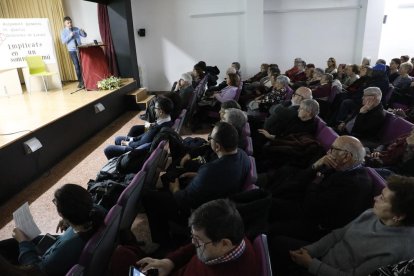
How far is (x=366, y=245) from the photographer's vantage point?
4.54ft

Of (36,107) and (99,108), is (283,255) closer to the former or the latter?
(99,108)

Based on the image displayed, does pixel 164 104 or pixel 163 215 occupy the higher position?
pixel 164 104

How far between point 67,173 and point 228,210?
315 cm

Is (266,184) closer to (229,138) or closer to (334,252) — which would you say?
(229,138)

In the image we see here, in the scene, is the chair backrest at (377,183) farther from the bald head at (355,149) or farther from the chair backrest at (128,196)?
the chair backrest at (128,196)

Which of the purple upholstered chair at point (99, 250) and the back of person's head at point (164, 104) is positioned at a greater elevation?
the back of person's head at point (164, 104)

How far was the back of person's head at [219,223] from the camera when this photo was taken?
3.77ft

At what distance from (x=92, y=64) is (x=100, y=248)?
5.61 metres

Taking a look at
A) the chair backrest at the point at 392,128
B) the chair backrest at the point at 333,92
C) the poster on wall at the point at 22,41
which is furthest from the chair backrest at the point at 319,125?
the poster on wall at the point at 22,41

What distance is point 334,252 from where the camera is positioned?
4.99ft

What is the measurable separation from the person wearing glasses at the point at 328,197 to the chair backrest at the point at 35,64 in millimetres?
6441

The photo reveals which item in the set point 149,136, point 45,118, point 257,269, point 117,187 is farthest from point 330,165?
point 45,118

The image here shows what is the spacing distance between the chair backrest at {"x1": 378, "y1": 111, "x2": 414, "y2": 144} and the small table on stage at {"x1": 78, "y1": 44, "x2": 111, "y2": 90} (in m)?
5.39

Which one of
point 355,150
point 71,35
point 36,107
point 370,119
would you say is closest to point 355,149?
point 355,150
